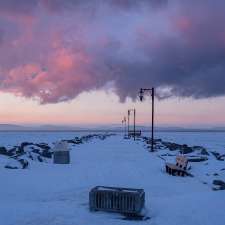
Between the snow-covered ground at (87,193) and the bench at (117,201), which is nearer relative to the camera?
the snow-covered ground at (87,193)

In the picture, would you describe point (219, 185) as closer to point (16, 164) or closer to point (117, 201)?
point (117, 201)

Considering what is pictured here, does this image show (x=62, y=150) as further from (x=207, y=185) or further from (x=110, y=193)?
(x=110, y=193)

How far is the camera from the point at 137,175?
778 inches

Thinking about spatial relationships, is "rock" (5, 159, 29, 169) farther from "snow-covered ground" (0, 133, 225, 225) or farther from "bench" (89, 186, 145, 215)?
"bench" (89, 186, 145, 215)

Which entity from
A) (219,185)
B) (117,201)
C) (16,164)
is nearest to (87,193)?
(117,201)

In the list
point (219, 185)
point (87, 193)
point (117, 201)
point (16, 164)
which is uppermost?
point (16, 164)

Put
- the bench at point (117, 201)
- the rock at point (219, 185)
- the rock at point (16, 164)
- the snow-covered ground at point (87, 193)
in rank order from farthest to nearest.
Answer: the rock at point (16, 164), the rock at point (219, 185), the bench at point (117, 201), the snow-covered ground at point (87, 193)

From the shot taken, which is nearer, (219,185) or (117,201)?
(117,201)

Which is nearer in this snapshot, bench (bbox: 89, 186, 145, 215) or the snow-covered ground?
the snow-covered ground

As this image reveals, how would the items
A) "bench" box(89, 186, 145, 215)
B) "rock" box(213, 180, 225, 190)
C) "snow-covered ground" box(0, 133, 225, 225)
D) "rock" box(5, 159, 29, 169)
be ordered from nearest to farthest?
1. "snow-covered ground" box(0, 133, 225, 225)
2. "bench" box(89, 186, 145, 215)
3. "rock" box(213, 180, 225, 190)
4. "rock" box(5, 159, 29, 169)

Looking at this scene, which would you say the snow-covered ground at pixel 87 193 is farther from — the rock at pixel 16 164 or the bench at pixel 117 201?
the rock at pixel 16 164

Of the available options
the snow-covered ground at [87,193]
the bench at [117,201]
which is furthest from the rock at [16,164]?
the bench at [117,201]

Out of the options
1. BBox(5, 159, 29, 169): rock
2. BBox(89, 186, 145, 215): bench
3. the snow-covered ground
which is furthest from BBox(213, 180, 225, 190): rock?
BBox(5, 159, 29, 169): rock

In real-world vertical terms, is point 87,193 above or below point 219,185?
below
